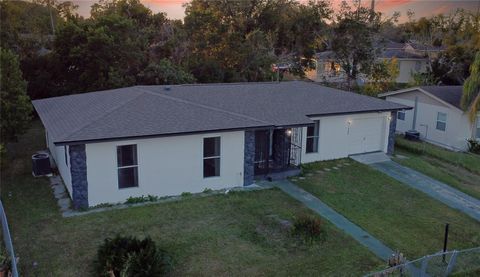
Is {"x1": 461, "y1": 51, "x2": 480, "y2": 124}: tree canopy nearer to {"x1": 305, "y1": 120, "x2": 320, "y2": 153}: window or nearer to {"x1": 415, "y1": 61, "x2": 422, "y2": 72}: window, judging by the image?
{"x1": 305, "y1": 120, "x2": 320, "y2": 153}: window

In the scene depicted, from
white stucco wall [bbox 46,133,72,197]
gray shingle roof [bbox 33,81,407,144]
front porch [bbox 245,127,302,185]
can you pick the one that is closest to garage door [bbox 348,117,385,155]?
gray shingle roof [bbox 33,81,407,144]

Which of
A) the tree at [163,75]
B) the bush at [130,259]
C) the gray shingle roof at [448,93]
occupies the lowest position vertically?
the bush at [130,259]

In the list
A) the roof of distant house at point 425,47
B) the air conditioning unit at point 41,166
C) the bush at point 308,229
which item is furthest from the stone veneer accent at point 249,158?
the roof of distant house at point 425,47

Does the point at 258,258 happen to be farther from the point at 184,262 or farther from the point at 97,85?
the point at 97,85

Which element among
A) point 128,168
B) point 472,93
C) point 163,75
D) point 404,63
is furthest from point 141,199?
point 404,63

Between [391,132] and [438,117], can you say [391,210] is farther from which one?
[438,117]

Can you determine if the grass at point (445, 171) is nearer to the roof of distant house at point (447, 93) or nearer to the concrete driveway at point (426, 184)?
the concrete driveway at point (426, 184)

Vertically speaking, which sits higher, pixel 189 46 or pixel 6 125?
pixel 189 46

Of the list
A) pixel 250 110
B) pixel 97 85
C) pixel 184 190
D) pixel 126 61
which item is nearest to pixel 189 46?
pixel 126 61
